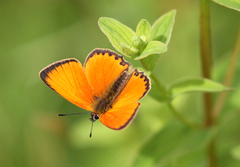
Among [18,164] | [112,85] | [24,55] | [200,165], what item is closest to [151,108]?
[200,165]

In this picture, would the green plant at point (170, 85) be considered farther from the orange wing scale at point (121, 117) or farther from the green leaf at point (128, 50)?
the orange wing scale at point (121, 117)

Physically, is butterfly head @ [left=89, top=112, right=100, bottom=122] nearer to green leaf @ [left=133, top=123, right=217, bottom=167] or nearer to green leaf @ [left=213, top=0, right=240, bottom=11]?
green leaf @ [left=133, top=123, right=217, bottom=167]

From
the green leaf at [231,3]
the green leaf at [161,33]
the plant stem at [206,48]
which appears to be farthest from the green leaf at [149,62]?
the green leaf at [231,3]

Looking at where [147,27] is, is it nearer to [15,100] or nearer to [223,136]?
[223,136]

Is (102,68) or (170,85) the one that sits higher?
(102,68)

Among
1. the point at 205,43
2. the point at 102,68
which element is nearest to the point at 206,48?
the point at 205,43

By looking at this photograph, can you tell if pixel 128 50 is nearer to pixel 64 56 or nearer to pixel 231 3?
pixel 231 3
